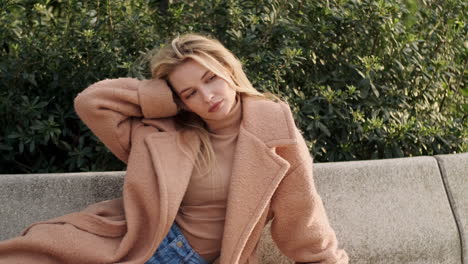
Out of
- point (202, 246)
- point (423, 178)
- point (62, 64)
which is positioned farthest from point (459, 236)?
point (62, 64)

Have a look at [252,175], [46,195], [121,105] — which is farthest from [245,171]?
[46,195]

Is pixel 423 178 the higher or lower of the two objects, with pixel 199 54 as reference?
lower

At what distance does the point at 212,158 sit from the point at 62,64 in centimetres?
161

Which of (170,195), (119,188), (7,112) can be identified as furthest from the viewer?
(7,112)

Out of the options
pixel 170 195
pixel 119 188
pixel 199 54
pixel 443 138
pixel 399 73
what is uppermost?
pixel 199 54

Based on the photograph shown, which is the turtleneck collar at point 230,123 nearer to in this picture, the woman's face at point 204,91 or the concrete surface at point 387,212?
the woman's face at point 204,91

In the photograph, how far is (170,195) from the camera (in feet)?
10.0

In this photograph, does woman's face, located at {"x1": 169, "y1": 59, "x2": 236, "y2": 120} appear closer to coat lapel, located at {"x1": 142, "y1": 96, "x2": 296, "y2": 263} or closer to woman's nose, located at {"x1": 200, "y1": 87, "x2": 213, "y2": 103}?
woman's nose, located at {"x1": 200, "y1": 87, "x2": 213, "y2": 103}

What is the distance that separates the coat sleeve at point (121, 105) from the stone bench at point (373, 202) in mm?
357

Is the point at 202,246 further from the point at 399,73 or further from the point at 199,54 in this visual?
the point at 399,73

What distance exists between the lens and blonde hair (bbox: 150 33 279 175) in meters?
3.14

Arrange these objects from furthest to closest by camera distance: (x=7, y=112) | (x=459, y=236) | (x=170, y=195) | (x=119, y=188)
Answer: (x=7, y=112)
(x=459, y=236)
(x=119, y=188)
(x=170, y=195)

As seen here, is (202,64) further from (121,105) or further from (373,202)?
(373,202)

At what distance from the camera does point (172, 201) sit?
3057 mm
